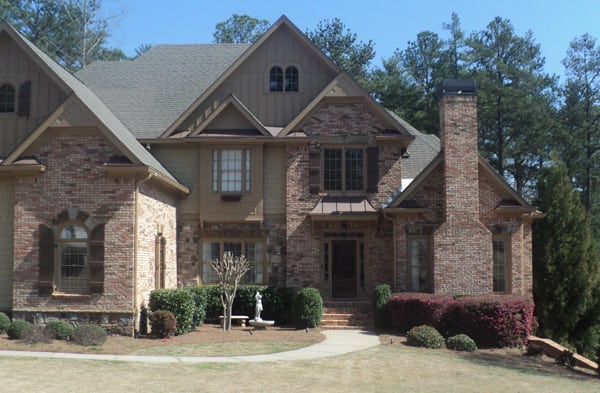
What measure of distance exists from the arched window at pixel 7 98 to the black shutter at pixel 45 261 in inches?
155

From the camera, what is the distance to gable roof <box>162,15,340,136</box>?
22188 millimetres

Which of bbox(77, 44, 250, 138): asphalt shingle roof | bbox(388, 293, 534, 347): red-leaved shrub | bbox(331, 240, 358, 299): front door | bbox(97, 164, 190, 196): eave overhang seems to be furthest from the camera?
bbox(77, 44, 250, 138): asphalt shingle roof

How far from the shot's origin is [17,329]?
16.3 meters

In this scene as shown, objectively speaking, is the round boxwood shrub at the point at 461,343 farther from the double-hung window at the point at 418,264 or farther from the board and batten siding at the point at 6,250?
the board and batten siding at the point at 6,250

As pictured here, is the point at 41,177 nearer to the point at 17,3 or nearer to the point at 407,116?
the point at 407,116

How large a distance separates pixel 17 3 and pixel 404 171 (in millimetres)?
34711

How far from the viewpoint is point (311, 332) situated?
1905 cm

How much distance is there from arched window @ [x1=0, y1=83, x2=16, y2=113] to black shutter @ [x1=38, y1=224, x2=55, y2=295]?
393cm

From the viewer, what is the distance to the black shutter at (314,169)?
22.0m

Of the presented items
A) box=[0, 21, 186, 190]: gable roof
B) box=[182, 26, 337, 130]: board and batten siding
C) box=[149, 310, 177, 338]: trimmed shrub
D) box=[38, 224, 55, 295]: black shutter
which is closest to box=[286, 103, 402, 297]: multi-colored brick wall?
box=[182, 26, 337, 130]: board and batten siding

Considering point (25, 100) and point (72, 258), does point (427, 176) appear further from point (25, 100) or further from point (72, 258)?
point (25, 100)

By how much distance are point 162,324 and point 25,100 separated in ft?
25.5

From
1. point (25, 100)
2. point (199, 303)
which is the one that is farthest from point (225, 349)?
point (25, 100)

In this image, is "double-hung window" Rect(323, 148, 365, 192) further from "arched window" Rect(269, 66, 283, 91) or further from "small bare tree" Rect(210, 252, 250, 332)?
"small bare tree" Rect(210, 252, 250, 332)
